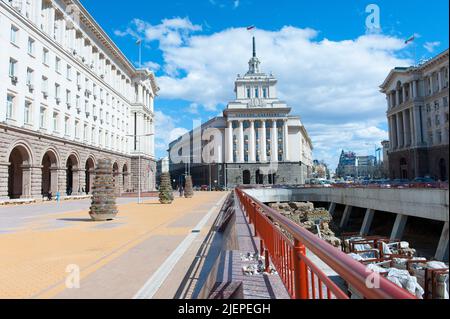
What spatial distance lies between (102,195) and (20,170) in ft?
68.8

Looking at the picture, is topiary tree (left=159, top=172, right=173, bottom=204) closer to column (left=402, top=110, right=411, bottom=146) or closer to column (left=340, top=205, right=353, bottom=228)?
column (left=340, top=205, right=353, bottom=228)

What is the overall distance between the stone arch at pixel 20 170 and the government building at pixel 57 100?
0.27 ft

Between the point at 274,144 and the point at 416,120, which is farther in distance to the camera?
the point at 274,144

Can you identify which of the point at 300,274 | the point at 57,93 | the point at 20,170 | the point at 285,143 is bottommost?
the point at 300,274

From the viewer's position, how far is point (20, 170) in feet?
112

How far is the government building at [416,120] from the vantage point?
194 ft

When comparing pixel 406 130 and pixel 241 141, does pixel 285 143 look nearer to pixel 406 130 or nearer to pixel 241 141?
pixel 241 141

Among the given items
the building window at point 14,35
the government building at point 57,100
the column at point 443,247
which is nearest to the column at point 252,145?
the government building at point 57,100

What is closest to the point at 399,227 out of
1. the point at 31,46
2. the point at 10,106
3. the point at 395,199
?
the point at 395,199

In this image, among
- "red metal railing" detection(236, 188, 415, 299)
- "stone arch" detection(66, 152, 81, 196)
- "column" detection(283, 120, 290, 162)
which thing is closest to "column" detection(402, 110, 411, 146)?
"column" detection(283, 120, 290, 162)

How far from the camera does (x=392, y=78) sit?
239 ft

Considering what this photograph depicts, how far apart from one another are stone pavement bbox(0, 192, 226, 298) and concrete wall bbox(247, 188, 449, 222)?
549cm

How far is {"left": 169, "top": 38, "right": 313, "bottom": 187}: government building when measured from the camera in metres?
90.8

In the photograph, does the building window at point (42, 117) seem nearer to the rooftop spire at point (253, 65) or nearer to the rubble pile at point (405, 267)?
the rubble pile at point (405, 267)
